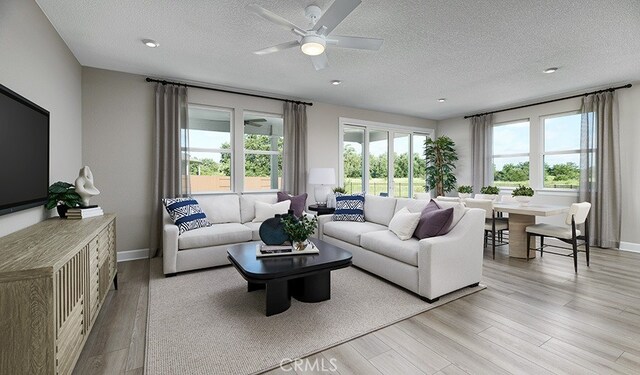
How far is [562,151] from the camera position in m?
5.29

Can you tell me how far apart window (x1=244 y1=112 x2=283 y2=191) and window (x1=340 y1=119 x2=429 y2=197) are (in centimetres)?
143

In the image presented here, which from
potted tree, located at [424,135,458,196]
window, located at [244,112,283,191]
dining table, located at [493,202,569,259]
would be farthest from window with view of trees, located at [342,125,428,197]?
dining table, located at [493,202,569,259]

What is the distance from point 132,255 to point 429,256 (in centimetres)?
399

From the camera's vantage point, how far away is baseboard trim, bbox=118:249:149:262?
401 cm

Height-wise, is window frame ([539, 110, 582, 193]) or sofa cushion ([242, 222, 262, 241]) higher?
window frame ([539, 110, 582, 193])

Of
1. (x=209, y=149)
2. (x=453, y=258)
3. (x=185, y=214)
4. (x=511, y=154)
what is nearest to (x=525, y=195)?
(x=511, y=154)

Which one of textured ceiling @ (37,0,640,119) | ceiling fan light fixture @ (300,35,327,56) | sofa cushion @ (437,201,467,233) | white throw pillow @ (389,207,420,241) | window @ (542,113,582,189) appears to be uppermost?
textured ceiling @ (37,0,640,119)

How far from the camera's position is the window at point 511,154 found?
5.83 m

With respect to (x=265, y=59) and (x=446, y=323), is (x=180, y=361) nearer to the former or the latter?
(x=446, y=323)

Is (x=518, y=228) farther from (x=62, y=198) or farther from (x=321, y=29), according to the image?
(x=62, y=198)

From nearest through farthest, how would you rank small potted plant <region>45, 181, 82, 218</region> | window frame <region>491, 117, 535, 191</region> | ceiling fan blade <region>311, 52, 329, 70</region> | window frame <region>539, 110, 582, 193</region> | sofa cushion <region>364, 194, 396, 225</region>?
small potted plant <region>45, 181, 82, 218</region> → ceiling fan blade <region>311, 52, 329, 70</region> → sofa cushion <region>364, 194, 396, 225</region> → window frame <region>539, 110, 582, 193</region> → window frame <region>491, 117, 535, 191</region>

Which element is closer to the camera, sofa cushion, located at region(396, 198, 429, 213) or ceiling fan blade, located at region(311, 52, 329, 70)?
ceiling fan blade, located at region(311, 52, 329, 70)

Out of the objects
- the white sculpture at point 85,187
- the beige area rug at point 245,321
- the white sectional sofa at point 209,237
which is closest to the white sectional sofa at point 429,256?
the beige area rug at point 245,321

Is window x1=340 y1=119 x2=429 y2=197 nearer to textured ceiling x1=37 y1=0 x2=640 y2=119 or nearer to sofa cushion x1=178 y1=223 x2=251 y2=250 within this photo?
textured ceiling x1=37 y1=0 x2=640 y2=119
